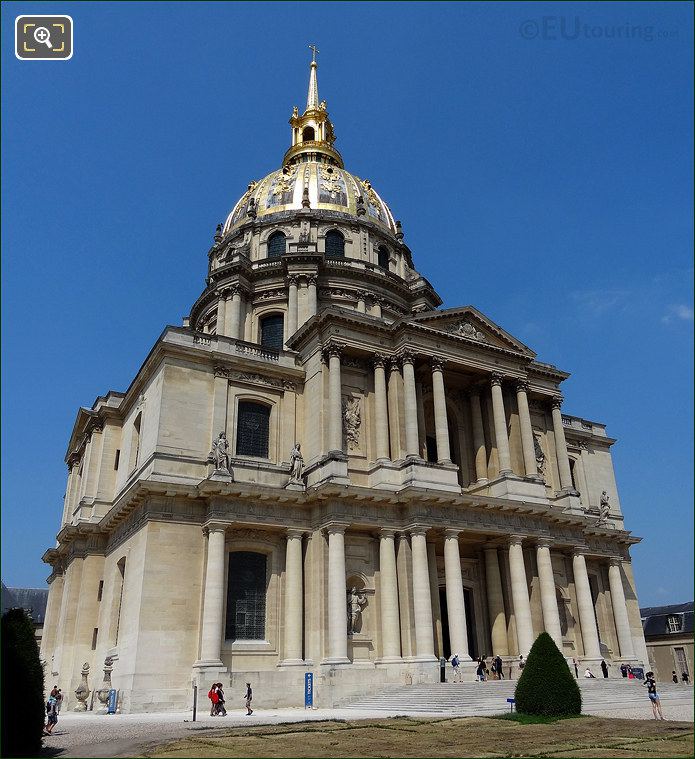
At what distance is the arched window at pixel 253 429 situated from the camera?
103ft

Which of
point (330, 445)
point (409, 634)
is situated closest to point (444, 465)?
point (330, 445)

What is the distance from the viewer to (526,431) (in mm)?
35312

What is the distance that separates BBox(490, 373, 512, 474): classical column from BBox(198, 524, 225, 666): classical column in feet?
45.9

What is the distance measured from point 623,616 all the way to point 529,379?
13466 millimetres

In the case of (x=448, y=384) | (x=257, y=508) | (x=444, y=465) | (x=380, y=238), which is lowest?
(x=257, y=508)

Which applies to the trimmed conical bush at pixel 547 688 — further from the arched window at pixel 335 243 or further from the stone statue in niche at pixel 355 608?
the arched window at pixel 335 243

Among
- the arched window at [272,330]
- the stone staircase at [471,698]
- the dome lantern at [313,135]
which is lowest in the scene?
the stone staircase at [471,698]

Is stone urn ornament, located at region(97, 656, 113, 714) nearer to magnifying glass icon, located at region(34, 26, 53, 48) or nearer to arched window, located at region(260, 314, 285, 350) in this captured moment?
arched window, located at region(260, 314, 285, 350)

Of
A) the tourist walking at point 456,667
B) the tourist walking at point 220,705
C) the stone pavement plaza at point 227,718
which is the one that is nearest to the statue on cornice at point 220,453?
the tourist walking at point 220,705

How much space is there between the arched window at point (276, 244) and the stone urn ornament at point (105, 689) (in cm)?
2800

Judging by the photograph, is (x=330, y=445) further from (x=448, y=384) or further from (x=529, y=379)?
(x=529, y=379)

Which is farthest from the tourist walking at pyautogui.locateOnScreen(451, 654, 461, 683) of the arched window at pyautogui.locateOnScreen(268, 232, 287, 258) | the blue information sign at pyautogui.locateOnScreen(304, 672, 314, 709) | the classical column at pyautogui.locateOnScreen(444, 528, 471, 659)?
the arched window at pyautogui.locateOnScreen(268, 232, 287, 258)

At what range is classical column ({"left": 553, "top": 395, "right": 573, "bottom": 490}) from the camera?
36.6m

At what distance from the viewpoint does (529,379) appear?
37.7 m
